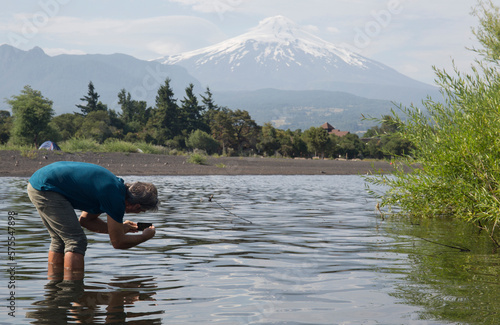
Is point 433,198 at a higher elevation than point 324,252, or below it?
higher

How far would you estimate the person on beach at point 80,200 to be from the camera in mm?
6176

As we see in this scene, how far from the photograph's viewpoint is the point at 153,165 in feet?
131

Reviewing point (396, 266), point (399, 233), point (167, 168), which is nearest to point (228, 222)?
point (399, 233)

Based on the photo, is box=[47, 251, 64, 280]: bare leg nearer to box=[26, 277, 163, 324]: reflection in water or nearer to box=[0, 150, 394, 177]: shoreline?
box=[26, 277, 163, 324]: reflection in water

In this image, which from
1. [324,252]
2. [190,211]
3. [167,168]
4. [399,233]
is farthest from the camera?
[167,168]

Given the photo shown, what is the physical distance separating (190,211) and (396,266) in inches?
353

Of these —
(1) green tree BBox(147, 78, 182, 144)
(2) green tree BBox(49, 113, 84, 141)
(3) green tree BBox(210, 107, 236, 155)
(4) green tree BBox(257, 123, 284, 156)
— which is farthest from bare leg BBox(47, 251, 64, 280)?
(2) green tree BBox(49, 113, 84, 141)

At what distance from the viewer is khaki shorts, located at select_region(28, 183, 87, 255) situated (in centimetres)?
643

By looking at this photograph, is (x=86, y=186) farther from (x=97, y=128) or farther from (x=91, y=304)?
(x=97, y=128)

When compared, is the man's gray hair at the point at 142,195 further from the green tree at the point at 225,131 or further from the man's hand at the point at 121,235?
the green tree at the point at 225,131

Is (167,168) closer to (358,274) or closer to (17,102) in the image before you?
(17,102)

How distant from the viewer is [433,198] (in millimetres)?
10945

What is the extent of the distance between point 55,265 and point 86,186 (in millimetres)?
1549

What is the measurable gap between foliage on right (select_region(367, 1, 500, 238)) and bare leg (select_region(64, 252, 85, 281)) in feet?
20.9
